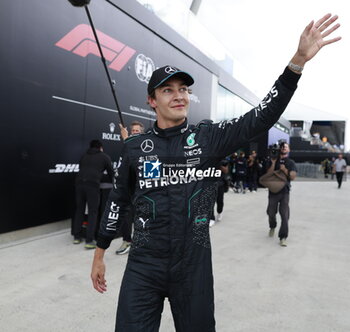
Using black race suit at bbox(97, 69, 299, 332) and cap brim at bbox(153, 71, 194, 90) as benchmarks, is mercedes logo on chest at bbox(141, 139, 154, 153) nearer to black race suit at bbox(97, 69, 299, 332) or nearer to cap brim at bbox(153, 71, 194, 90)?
black race suit at bbox(97, 69, 299, 332)

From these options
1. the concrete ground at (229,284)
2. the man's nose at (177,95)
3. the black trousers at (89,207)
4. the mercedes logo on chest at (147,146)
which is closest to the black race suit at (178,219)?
the mercedes logo on chest at (147,146)

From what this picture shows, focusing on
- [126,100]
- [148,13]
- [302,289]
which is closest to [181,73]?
[302,289]

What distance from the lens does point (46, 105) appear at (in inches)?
222

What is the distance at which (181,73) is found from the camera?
166 centimetres

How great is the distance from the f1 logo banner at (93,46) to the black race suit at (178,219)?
4.98 metres

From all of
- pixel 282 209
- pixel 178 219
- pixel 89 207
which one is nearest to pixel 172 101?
pixel 178 219

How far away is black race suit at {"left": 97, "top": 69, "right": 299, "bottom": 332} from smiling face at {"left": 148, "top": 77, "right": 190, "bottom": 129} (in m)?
0.05

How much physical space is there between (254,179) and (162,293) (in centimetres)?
1369

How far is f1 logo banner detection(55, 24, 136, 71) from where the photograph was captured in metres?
6.01

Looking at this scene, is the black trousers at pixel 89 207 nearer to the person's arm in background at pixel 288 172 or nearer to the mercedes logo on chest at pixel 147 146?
the person's arm in background at pixel 288 172

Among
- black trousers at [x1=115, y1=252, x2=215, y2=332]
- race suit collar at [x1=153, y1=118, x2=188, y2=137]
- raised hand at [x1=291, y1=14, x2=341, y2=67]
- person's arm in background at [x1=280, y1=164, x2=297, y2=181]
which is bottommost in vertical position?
black trousers at [x1=115, y1=252, x2=215, y2=332]

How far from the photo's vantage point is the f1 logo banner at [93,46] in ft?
19.7

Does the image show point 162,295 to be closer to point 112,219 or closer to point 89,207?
point 112,219

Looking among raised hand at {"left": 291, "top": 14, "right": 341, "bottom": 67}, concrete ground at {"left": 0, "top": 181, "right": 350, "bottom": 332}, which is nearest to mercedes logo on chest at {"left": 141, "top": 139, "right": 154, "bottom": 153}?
raised hand at {"left": 291, "top": 14, "right": 341, "bottom": 67}
